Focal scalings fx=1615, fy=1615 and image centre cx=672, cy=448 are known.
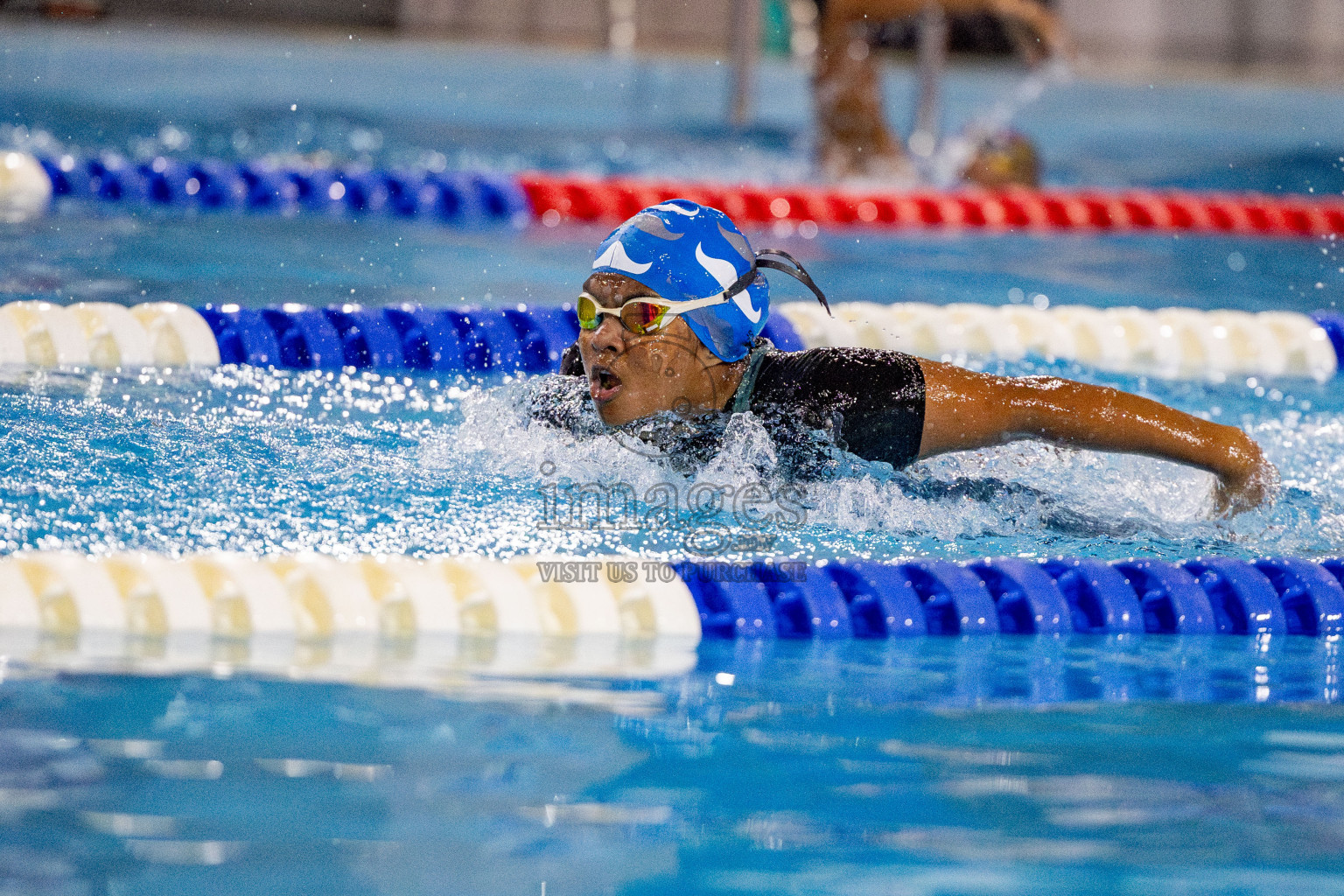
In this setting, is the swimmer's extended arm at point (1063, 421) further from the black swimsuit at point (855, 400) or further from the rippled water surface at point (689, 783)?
the rippled water surface at point (689, 783)

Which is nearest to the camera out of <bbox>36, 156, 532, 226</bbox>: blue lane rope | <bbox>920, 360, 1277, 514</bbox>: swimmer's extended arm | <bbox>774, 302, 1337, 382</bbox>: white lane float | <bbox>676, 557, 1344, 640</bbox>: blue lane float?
<bbox>676, 557, 1344, 640</bbox>: blue lane float

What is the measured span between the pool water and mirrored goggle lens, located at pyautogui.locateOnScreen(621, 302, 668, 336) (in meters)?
0.27

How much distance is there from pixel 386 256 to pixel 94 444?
8.19ft

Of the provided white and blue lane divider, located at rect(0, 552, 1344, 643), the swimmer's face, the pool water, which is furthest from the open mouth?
white and blue lane divider, located at rect(0, 552, 1344, 643)

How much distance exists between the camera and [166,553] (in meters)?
2.83

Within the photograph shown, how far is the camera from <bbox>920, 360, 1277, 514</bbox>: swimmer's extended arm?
9.55 ft

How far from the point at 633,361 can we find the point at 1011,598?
0.83 meters

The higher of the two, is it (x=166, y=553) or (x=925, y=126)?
(x=925, y=126)

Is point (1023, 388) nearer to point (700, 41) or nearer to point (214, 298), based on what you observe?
point (214, 298)

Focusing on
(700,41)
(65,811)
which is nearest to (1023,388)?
(65,811)

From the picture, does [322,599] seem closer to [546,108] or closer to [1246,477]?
[1246,477]

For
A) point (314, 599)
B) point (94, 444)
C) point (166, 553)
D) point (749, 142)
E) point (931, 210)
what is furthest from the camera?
point (749, 142)

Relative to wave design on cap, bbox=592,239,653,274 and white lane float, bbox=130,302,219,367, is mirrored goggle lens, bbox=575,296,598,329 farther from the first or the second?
white lane float, bbox=130,302,219,367

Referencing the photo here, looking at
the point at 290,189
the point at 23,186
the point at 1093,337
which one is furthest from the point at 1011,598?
the point at 23,186
